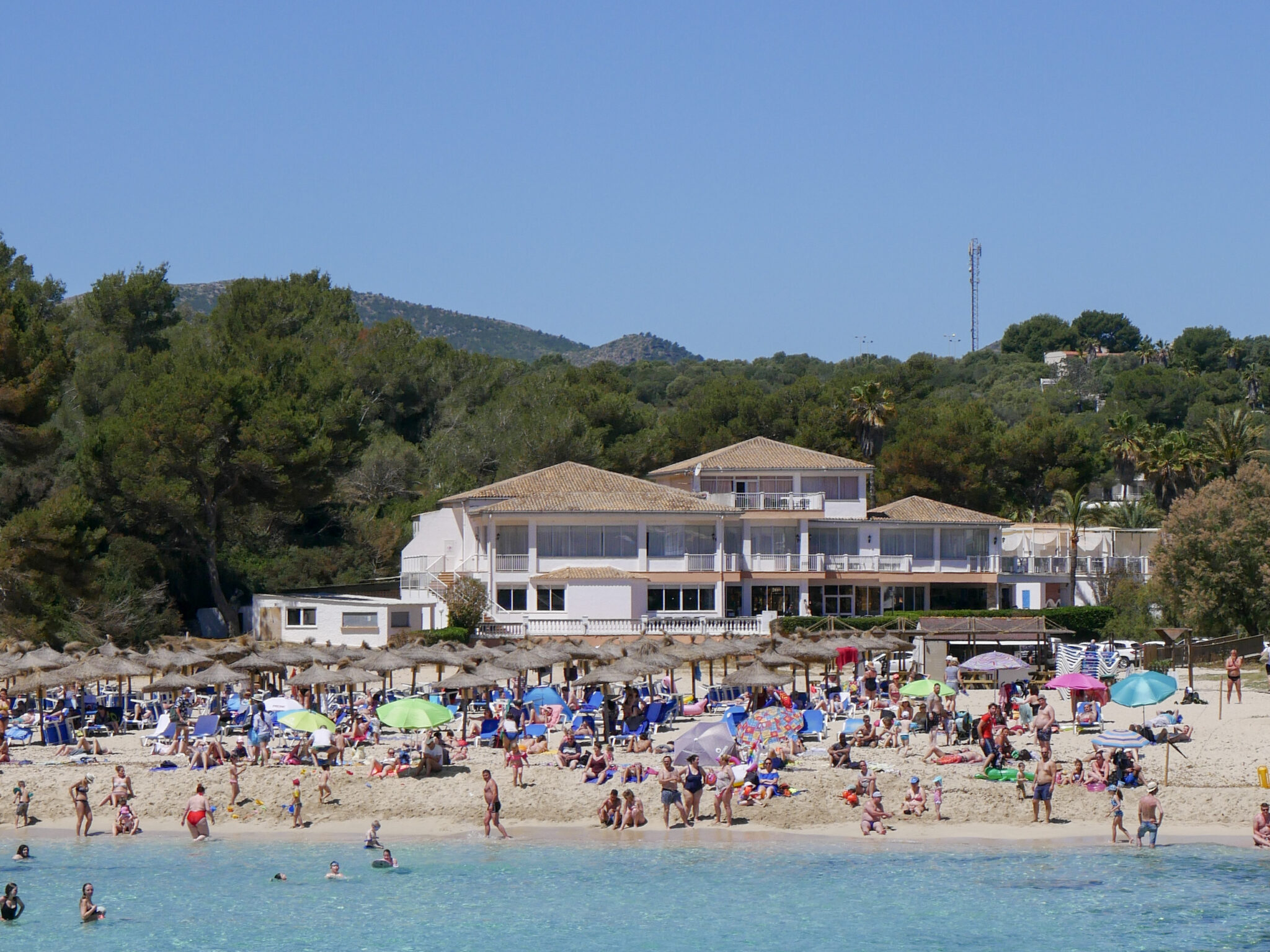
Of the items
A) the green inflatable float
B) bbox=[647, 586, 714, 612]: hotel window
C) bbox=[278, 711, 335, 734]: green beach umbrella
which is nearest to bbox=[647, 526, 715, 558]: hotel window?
bbox=[647, 586, 714, 612]: hotel window

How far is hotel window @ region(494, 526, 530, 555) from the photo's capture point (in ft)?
178

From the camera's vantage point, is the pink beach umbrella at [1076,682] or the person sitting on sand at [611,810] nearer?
the person sitting on sand at [611,810]

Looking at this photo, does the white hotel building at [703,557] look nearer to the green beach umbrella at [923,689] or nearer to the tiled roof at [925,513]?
the tiled roof at [925,513]

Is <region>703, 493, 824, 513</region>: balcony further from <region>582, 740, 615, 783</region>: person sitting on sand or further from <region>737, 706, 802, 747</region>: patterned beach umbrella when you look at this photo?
<region>582, 740, 615, 783</region>: person sitting on sand

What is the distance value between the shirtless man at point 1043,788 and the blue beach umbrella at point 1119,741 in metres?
1.64

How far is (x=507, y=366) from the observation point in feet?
262

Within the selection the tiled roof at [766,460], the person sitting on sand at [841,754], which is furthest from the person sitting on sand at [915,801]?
the tiled roof at [766,460]

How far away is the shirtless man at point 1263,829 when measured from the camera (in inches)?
951

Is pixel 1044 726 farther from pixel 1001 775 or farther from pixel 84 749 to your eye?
pixel 84 749

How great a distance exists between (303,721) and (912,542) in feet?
111

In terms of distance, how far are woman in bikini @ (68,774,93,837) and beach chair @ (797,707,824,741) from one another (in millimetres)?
13936

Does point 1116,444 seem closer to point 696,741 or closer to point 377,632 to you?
point 377,632

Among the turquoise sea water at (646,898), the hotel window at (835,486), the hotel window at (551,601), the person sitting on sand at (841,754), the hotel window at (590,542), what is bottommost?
the turquoise sea water at (646,898)

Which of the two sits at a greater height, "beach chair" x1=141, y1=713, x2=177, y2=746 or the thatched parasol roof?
the thatched parasol roof
